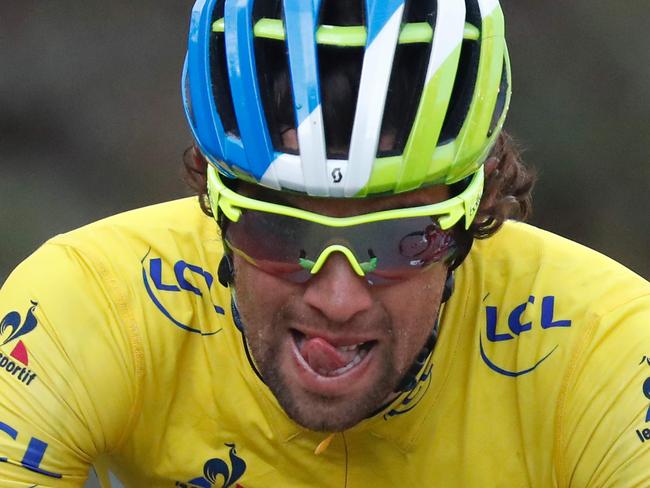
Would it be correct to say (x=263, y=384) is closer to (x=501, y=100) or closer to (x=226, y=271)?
(x=226, y=271)

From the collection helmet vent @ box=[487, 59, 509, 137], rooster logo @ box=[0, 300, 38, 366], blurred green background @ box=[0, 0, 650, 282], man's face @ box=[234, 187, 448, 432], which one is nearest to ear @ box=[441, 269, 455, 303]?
man's face @ box=[234, 187, 448, 432]

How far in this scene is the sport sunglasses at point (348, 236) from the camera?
2.61 meters

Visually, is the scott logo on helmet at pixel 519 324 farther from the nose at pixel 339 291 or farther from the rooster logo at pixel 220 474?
the rooster logo at pixel 220 474

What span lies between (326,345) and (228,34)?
0.76 metres

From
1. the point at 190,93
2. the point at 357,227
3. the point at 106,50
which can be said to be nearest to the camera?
the point at 357,227

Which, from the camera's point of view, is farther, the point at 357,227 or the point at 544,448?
the point at 544,448

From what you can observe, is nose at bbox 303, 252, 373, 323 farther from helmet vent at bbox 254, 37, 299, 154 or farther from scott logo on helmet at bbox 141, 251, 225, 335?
scott logo on helmet at bbox 141, 251, 225, 335

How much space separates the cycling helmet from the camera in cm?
255

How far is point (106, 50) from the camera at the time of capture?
8219mm

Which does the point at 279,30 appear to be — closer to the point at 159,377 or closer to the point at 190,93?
the point at 190,93

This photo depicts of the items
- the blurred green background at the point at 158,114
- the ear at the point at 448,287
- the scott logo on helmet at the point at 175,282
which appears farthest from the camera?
the blurred green background at the point at 158,114

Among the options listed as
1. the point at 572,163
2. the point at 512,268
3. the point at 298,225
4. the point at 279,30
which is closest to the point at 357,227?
the point at 298,225

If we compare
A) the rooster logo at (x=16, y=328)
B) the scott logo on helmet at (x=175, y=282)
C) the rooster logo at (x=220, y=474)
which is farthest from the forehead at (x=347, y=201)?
the rooster logo at (x=220, y=474)

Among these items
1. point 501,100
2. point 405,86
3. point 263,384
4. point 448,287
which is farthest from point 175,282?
point 501,100
